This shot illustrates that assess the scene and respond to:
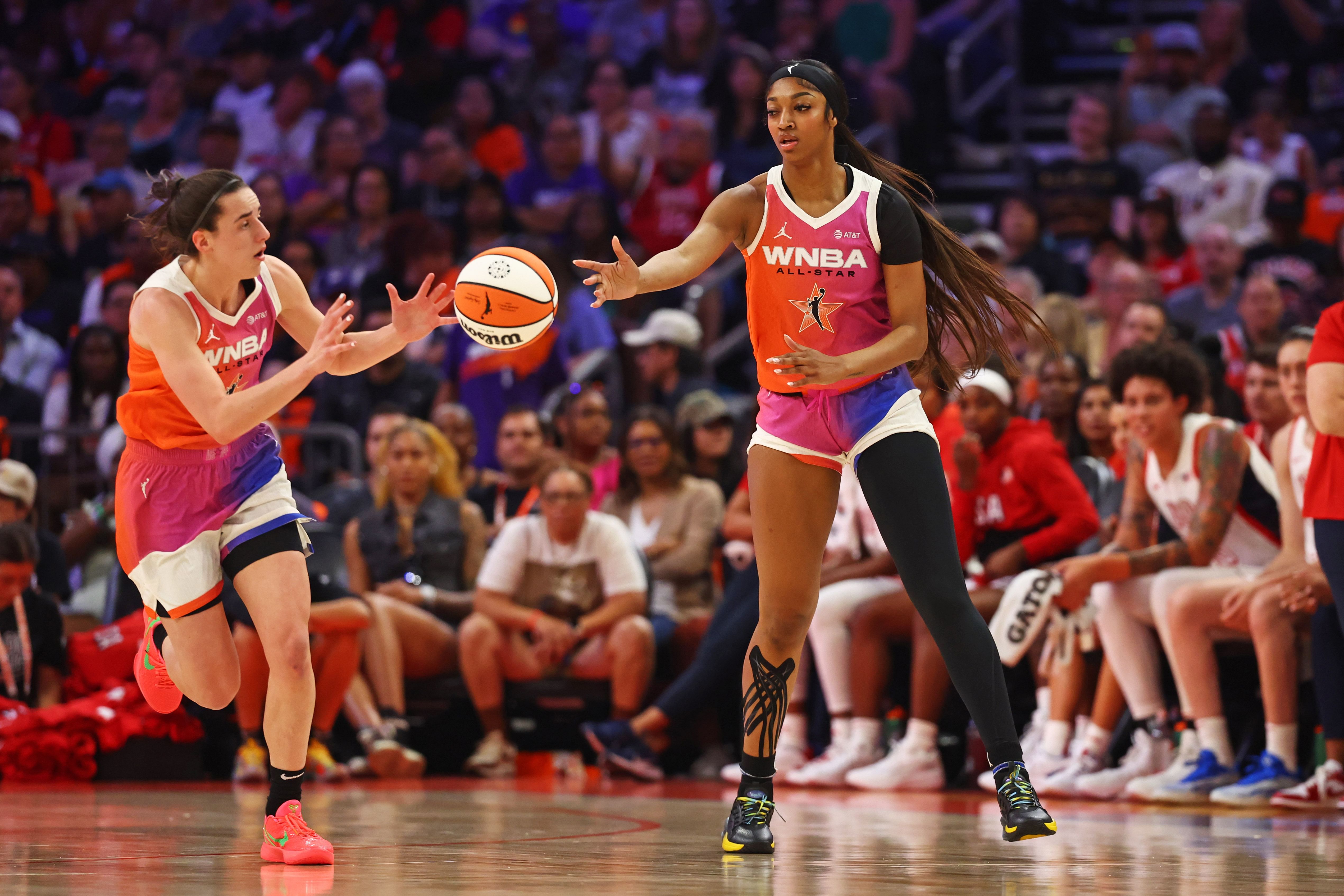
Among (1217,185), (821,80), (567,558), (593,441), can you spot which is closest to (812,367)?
→ (821,80)

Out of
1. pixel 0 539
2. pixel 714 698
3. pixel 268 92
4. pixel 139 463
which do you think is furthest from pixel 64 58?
pixel 139 463

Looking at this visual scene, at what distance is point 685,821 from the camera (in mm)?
6062

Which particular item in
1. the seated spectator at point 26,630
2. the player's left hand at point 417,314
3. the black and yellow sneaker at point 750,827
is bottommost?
the black and yellow sneaker at point 750,827

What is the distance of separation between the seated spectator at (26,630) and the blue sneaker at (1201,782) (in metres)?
5.44

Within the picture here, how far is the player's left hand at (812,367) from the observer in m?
4.50

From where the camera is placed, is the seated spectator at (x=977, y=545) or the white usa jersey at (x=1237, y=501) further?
the seated spectator at (x=977, y=545)

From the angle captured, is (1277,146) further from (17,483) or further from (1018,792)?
A: (17,483)

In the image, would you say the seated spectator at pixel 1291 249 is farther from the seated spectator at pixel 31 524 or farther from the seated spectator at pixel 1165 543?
the seated spectator at pixel 31 524

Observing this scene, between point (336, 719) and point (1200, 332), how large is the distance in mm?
5470

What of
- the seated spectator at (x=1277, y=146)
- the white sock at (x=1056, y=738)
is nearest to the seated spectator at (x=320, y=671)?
the white sock at (x=1056, y=738)

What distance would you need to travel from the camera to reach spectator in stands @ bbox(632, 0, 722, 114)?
1378 cm

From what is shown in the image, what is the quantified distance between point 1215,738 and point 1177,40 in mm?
7146

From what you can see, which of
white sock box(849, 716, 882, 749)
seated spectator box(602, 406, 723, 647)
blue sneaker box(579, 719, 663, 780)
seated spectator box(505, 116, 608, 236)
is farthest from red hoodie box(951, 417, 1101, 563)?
seated spectator box(505, 116, 608, 236)

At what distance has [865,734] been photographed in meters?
7.93
